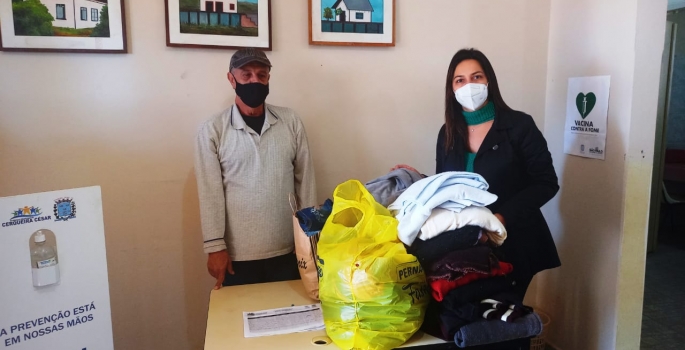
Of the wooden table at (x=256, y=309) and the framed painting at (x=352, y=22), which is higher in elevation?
the framed painting at (x=352, y=22)

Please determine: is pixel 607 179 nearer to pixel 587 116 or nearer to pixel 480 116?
pixel 587 116

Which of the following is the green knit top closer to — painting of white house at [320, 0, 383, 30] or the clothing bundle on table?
the clothing bundle on table

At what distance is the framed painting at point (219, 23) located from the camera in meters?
2.25

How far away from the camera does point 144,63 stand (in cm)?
226

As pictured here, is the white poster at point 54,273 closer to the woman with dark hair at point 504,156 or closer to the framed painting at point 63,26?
the framed painting at point 63,26

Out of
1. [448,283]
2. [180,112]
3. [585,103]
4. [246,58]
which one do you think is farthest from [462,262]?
[180,112]

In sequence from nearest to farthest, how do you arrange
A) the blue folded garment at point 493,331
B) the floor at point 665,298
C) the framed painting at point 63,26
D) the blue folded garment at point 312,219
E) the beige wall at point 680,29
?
the blue folded garment at point 493,331, the blue folded garment at point 312,219, the framed painting at point 63,26, the floor at point 665,298, the beige wall at point 680,29

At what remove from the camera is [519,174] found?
1.90 metres

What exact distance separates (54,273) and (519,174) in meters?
1.62

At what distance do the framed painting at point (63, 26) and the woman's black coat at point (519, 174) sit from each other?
1584 mm

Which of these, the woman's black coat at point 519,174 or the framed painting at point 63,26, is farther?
the framed painting at point 63,26

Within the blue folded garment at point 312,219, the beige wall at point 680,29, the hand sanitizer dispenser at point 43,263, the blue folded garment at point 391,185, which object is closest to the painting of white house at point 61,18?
the hand sanitizer dispenser at point 43,263

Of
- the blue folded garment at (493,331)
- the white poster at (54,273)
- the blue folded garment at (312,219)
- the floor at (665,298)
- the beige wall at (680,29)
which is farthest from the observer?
the beige wall at (680,29)

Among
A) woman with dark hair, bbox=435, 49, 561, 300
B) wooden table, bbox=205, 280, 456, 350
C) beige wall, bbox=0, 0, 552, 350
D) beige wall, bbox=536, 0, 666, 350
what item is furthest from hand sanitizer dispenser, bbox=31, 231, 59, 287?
beige wall, bbox=536, 0, 666, 350
